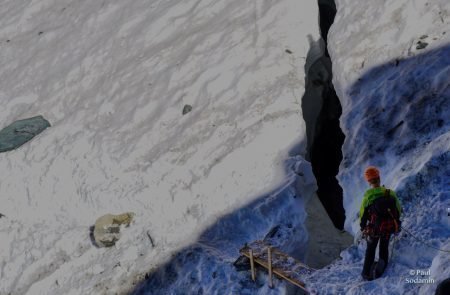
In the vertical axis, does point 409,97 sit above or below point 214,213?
above

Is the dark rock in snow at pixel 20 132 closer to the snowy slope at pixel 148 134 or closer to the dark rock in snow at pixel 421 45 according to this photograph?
the snowy slope at pixel 148 134

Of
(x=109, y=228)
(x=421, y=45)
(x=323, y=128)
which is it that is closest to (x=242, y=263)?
(x=109, y=228)

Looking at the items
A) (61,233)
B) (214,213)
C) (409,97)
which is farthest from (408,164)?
(61,233)

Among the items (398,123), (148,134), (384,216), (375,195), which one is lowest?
(148,134)

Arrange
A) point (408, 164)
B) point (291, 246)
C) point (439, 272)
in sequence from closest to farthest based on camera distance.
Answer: point (439, 272), point (408, 164), point (291, 246)

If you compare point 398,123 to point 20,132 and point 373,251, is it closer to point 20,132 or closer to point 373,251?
point 373,251

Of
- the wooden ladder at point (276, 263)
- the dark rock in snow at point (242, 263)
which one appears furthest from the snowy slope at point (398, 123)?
the dark rock in snow at point (242, 263)

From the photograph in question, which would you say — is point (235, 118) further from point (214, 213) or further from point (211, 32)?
point (211, 32)

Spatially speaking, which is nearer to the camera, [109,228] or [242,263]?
[242,263]
